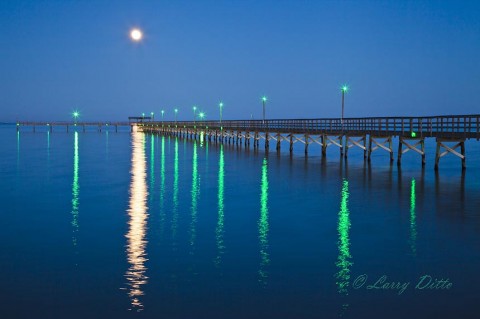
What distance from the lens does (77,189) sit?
25.9 metres

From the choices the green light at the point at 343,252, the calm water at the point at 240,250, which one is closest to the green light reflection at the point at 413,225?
the calm water at the point at 240,250

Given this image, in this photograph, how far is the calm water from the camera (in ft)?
32.0

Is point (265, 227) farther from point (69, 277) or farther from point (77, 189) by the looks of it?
point (77, 189)

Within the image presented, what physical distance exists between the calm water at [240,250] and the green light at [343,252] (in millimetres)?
43

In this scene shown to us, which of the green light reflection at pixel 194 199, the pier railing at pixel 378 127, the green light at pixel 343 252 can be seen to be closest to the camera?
the green light at pixel 343 252

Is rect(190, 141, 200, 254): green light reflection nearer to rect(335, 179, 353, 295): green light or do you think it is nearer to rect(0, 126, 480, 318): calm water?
rect(0, 126, 480, 318): calm water

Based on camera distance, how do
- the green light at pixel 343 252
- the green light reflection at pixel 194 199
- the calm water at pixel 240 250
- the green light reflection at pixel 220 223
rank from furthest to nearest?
1. the green light reflection at pixel 194 199
2. the green light reflection at pixel 220 223
3. the green light at pixel 343 252
4. the calm water at pixel 240 250

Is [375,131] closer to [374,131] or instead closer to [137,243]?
[374,131]

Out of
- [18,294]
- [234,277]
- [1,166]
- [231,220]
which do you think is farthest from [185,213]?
[1,166]

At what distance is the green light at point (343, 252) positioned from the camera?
10.9 meters

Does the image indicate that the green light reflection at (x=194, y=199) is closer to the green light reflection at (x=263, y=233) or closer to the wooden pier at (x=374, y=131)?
the green light reflection at (x=263, y=233)

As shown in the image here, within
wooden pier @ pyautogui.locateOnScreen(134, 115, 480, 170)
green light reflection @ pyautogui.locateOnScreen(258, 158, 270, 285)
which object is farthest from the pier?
green light reflection @ pyautogui.locateOnScreen(258, 158, 270, 285)

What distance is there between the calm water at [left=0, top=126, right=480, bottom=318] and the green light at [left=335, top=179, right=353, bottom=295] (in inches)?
1.7

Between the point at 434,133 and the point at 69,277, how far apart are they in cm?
2535
